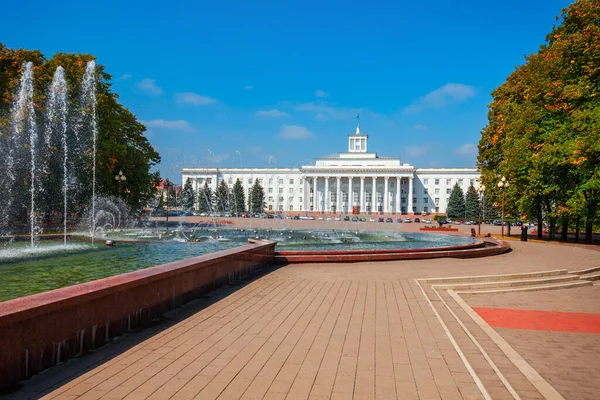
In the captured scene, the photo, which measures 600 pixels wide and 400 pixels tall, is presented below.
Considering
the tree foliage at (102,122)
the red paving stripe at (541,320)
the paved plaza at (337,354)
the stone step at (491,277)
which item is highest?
the tree foliage at (102,122)

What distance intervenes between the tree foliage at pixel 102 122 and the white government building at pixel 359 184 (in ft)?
224

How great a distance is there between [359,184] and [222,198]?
32.9 meters

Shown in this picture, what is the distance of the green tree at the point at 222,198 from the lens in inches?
3632

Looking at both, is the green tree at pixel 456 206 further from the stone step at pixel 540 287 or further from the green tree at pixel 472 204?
the stone step at pixel 540 287

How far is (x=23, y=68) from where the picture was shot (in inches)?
1040

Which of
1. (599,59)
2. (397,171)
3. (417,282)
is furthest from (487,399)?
(397,171)

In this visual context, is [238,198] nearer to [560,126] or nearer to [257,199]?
[257,199]

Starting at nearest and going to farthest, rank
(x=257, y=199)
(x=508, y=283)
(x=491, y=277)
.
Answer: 1. (x=508, y=283)
2. (x=491, y=277)
3. (x=257, y=199)

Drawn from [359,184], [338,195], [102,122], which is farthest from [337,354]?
[359,184]

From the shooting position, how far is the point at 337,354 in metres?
4.88

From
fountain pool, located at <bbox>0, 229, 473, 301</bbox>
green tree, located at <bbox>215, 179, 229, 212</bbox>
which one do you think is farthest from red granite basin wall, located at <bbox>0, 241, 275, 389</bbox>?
green tree, located at <bbox>215, 179, 229, 212</bbox>

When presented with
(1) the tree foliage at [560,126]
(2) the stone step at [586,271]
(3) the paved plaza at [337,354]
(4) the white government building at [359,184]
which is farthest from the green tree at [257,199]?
(3) the paved plaza at [337,354]

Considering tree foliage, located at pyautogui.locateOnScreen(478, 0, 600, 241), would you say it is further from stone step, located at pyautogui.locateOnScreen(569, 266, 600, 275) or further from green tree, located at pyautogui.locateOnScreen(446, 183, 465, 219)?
green tree, located at pyautogui.locateOnScreen(446, 183, 465, 219)

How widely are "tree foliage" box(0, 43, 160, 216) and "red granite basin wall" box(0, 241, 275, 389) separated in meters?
23.2
